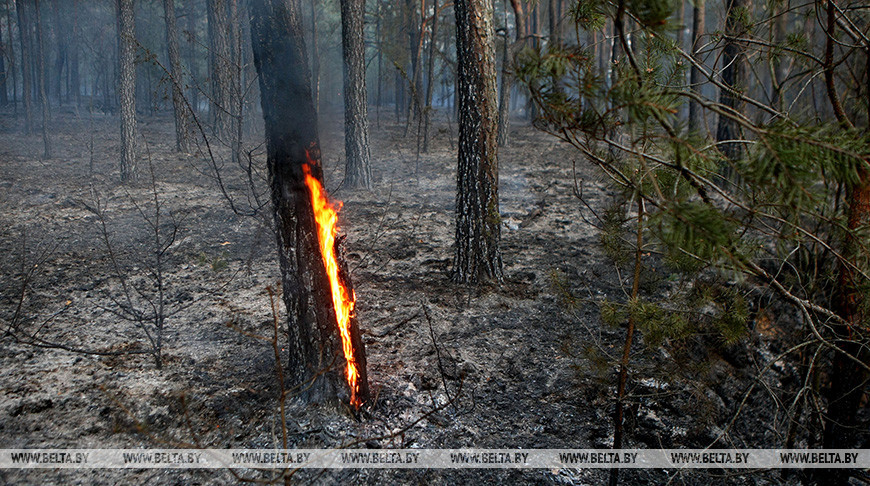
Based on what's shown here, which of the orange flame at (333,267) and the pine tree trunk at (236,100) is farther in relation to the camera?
the pine tree trunk at (236,100)

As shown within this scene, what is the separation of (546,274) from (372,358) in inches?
118

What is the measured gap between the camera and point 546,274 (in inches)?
267

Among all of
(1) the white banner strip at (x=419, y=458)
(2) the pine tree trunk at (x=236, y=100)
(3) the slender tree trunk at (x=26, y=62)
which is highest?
(3) the slender tree trunk at (x=26, y=62)

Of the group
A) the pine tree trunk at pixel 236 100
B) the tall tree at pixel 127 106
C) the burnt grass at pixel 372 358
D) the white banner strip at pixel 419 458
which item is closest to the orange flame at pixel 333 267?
the burnt grass at pixel 372 358

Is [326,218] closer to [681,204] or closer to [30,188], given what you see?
[681,204]

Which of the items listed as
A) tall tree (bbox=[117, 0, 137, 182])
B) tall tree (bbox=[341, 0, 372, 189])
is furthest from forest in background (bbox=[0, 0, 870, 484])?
tall tree (bbox=[117, 0, 137, 182])

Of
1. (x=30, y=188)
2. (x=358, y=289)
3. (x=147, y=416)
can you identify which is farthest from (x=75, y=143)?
(x=147, y=416)

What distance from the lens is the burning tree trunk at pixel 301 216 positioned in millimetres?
3533

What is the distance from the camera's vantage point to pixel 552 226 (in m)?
9.05

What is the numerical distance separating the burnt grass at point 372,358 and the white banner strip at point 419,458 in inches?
2.8

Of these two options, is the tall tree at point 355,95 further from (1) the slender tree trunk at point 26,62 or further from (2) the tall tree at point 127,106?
(1) the slender tree trunk at point 26,62

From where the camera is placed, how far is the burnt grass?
12.0 feet

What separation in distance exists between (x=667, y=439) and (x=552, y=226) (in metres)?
5.41

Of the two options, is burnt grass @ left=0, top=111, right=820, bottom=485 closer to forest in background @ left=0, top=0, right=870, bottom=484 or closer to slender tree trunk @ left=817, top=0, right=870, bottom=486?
forest in background @ left=0, top=0, right=870, bottom=484
